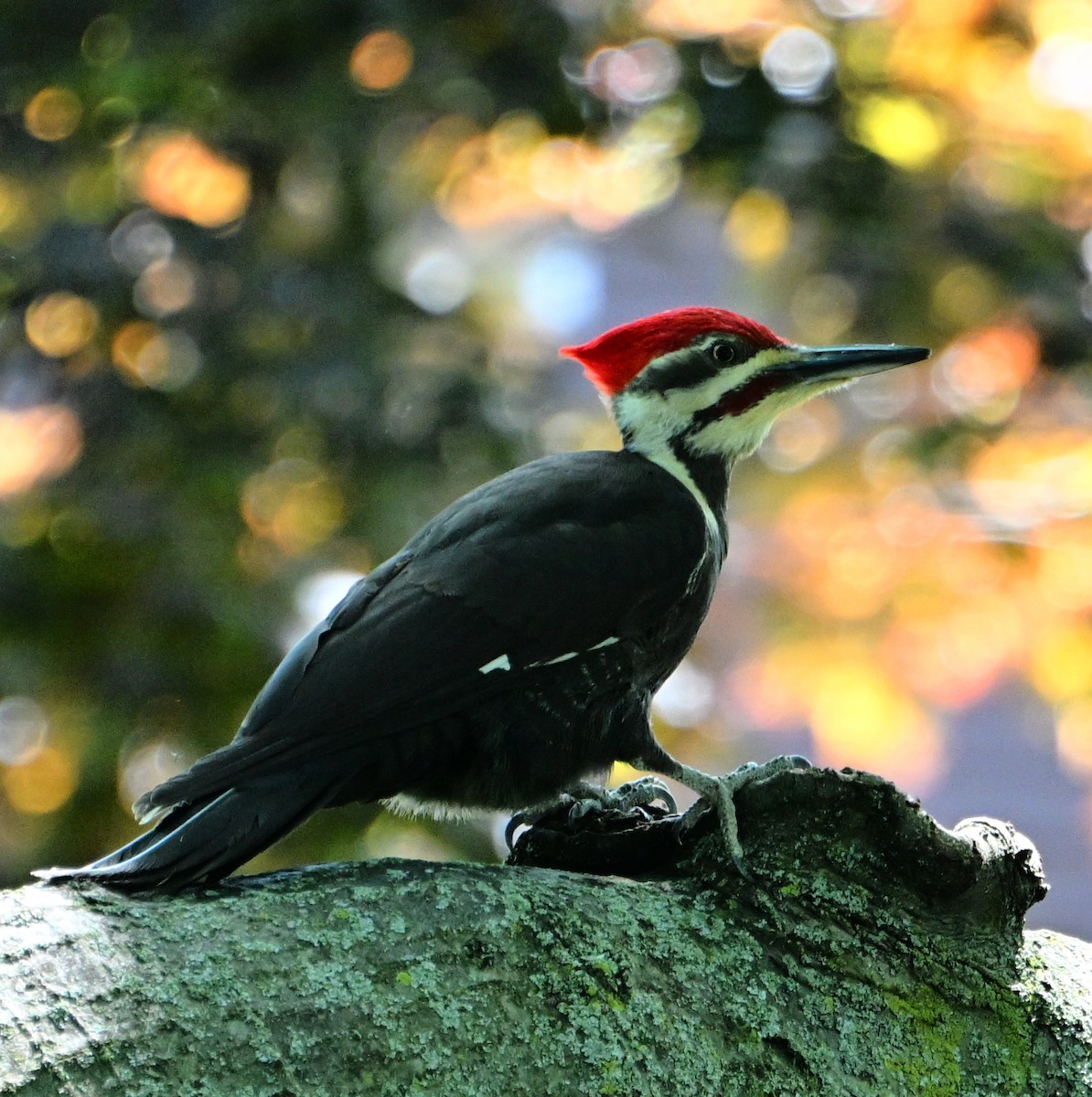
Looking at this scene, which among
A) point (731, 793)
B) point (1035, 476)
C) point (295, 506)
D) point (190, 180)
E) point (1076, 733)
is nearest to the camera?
point (731, 793)

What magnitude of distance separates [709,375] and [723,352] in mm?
50

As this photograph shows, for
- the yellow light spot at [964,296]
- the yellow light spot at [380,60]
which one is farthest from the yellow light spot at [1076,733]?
the yellow light spot at [380,60]

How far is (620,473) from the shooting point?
2.50 m

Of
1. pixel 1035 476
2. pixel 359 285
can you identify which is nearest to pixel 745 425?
pixel 359 285

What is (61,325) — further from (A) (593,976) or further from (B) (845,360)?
(A) (593,976)

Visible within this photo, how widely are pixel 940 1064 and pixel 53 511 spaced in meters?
2.80

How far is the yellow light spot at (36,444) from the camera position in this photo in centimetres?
380

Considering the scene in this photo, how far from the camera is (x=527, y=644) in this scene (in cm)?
221

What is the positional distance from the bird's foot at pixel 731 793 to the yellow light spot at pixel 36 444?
2.26m

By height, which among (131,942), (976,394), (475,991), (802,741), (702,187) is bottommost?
(802,741)

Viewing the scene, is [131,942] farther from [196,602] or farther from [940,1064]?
[196,602]

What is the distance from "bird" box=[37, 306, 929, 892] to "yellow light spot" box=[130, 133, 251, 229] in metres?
1.83

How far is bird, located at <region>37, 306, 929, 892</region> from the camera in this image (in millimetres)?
1904

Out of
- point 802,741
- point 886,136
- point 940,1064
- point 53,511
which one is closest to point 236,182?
point 53,511
